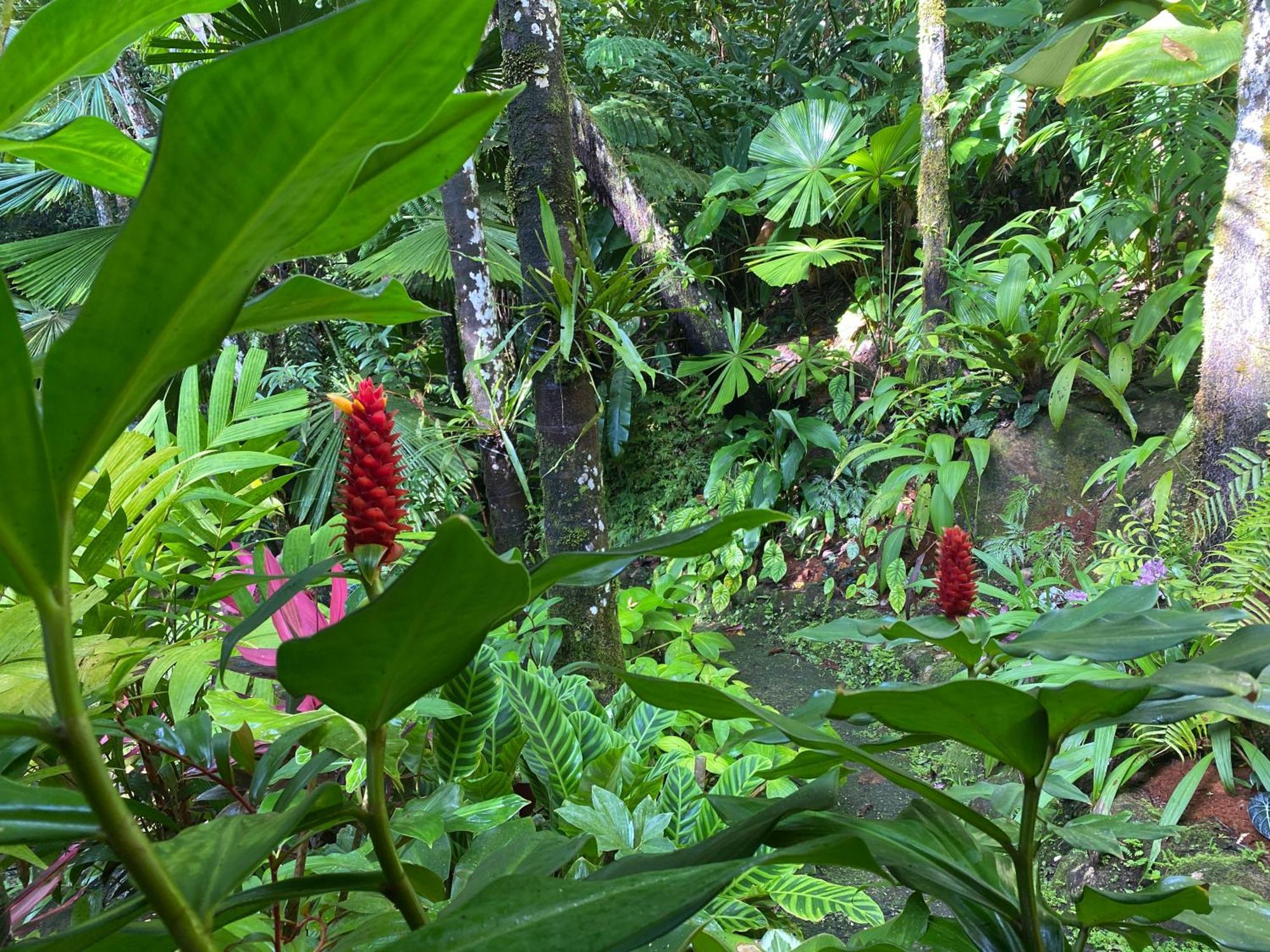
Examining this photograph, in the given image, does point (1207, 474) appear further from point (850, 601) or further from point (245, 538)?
point (245, 538)

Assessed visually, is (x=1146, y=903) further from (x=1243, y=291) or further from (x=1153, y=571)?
(x=1243, y=291)

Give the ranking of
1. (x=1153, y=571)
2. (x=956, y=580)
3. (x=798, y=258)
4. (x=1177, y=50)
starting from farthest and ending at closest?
(x=798, y=258)
(x=1177, y=50)
(x=1153, y=571)
(x=956, y=580)

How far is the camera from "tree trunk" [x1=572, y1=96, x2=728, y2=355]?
3.45 meters

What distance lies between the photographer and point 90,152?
0.37 metres

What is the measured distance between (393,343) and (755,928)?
3.77m

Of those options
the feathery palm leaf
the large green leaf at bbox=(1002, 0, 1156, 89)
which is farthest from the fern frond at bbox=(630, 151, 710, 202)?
the large green leaf at bbox=(1002, 0, 1156, 89)

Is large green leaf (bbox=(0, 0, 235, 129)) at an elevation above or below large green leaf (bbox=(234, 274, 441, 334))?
above

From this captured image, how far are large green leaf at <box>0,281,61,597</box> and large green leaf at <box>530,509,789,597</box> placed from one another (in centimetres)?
14

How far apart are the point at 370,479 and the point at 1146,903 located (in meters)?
0.41

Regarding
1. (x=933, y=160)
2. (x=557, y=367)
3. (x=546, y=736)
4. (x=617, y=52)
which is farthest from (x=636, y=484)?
(x=546, y=736)

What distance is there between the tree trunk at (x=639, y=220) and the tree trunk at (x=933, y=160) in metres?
0.96

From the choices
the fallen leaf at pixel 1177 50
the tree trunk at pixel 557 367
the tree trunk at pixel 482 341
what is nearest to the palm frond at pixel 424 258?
the tree trunk at pixel 482 341

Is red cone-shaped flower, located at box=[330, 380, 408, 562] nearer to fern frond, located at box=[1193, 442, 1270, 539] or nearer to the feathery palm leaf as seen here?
fern frond, located at box=[1193, 442, 1270, 539]

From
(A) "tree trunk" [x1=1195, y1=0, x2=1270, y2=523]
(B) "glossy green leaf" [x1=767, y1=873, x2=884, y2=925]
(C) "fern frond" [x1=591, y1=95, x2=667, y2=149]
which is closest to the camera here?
(B) "glossy green leaf" [x1=767, y1=873, x2=884, y2=925]
